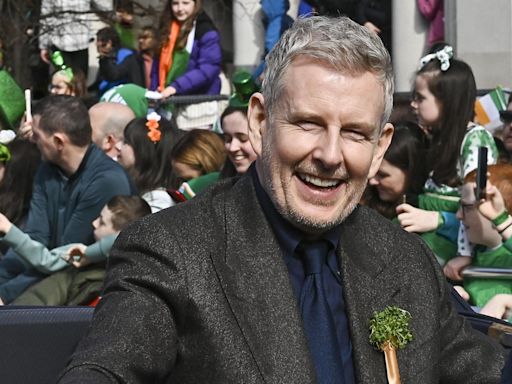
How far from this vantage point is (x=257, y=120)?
3.19 metres

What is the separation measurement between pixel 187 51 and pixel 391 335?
780 cm

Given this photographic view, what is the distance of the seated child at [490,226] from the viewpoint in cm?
548

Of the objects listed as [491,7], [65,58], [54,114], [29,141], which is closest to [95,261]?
[54,114]

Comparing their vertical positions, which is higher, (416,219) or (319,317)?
(319,317)

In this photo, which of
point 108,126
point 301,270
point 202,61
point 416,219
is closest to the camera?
point 301,270

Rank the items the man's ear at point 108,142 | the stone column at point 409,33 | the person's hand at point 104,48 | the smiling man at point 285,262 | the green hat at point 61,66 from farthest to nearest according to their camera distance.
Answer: the person's hand at point 104,48
the stone column at point 409,33
the green hat at point 61,66
the man's ear at point 108,142
the smiling man at point 285,262

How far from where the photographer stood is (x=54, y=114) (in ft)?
22.8

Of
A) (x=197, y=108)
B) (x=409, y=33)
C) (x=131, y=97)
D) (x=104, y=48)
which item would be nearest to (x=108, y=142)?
(x=131, y=97)

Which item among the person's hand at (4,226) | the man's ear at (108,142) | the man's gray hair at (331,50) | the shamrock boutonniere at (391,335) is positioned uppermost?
the man's gray hair at (331,50)

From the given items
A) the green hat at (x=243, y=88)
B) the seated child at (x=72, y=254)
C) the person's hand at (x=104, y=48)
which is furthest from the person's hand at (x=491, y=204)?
the person's hand at (x=104, y=48)

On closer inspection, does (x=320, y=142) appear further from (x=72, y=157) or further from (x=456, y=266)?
(x=72, y=157)

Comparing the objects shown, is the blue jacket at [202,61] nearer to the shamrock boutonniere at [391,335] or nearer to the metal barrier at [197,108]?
the metal barrier at [197,108]

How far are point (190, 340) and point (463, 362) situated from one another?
81cm

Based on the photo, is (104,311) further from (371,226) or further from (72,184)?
(72,184)
